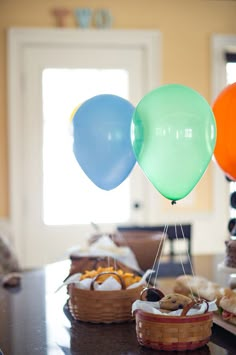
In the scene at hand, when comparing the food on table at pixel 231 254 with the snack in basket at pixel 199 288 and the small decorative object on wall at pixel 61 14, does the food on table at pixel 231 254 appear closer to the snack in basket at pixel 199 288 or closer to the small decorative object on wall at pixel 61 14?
the snack in basket at pixel 199 288

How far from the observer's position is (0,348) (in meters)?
1.55

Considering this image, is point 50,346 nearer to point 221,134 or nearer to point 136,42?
point 221,134

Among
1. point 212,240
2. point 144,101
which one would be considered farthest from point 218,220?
point 144,101

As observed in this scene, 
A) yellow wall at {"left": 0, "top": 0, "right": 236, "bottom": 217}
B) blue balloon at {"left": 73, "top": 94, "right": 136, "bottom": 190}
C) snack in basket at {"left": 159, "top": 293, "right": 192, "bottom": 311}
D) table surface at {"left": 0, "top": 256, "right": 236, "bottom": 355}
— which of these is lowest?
table surface at {"left": 0, "top": 256, "right": 236, "bottom": 355}

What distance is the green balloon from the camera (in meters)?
1.58

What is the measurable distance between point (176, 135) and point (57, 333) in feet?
2.09

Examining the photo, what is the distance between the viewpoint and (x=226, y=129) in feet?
6.07

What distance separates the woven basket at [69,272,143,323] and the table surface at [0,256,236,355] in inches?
0.9

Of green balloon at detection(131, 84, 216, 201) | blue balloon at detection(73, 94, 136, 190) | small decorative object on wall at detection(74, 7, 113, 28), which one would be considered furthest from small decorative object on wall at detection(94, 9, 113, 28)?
green balloon at detection(131, 84, 216, 201)

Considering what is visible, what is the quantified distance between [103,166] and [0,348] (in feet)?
2.21

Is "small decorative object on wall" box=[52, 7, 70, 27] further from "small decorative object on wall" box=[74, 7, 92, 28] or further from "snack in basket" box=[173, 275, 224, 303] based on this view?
"snack in basket" box=[173, 275, 224, 303]

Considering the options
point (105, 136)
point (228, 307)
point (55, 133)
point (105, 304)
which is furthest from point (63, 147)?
point (228, 307)

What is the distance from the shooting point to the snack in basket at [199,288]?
1.82 meters

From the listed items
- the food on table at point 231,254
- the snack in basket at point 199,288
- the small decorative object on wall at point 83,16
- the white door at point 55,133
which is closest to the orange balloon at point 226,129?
the food on table at point 231,254
